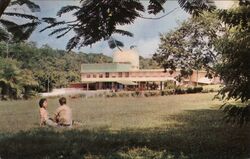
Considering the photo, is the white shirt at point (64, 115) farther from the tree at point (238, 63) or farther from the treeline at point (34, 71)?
the treeline at point (34, 71)

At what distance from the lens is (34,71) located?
63812mm

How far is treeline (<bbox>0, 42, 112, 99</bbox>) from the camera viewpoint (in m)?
55.9

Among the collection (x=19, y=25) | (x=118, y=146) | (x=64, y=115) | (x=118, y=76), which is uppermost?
(x=118, y=76)

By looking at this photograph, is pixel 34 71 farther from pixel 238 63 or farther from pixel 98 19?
pixel 98 19

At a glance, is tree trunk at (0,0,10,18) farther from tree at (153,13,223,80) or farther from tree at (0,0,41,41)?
tree at (153,13,223,80)

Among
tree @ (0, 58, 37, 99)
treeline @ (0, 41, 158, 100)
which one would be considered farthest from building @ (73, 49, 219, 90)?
tree @ (0, 58, 37, 99)

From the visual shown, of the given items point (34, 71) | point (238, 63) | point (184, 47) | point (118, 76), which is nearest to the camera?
point (238, 63)

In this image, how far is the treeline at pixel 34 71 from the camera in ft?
183

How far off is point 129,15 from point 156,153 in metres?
4.69

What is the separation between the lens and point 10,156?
864 cm

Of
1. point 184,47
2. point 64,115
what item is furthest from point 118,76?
point 64,115

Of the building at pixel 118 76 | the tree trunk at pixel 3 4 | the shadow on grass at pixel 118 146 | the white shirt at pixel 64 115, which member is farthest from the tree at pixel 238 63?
the building at pixel 118 76

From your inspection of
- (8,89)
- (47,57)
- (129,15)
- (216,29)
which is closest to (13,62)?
(8,89)

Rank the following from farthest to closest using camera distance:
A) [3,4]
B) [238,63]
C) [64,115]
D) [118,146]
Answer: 1. [64,115]
2. [238,63]
3. [118,146]
4. [3,4]
